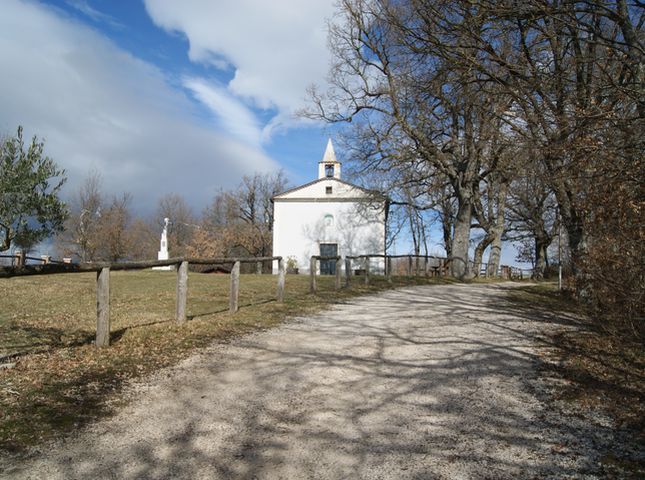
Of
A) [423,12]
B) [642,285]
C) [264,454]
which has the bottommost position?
[264,454]

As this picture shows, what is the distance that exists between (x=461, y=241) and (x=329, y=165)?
2043 cm

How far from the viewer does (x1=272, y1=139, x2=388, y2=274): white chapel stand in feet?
128

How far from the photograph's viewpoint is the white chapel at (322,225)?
128 feet

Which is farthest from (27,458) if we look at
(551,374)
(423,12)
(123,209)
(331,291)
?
(123,209)

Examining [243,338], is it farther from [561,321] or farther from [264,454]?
[561,321]

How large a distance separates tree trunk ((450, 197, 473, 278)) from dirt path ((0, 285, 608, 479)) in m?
18.0

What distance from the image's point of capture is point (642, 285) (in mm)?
6055

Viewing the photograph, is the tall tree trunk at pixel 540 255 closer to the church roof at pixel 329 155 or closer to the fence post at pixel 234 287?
the church roof at pixel 329 155

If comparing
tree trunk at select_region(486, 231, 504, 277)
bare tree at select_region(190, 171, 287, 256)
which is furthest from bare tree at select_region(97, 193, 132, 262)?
tree trunk at select_region(486, 231, 504, 277)

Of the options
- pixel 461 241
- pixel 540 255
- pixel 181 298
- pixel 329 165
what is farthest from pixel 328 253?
pixel 181 298

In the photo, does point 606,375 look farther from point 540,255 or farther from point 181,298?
point 540,255

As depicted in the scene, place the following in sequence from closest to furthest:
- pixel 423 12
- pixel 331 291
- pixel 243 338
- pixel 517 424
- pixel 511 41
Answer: pixel 517 424 → pixel 243 338 → pixel 423 12 → pixel 511 41 → pixel 331 291

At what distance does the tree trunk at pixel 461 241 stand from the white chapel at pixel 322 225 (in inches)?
536

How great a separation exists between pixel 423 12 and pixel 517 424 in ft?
20.4
